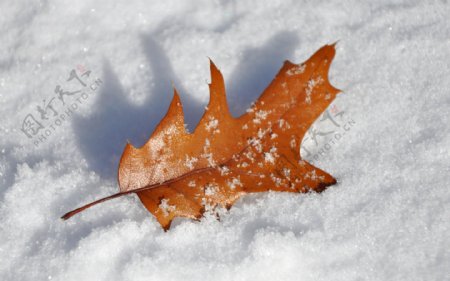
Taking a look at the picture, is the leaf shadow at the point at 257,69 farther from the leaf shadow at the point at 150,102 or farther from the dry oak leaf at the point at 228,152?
the dry oak leaf at the point at 228,152

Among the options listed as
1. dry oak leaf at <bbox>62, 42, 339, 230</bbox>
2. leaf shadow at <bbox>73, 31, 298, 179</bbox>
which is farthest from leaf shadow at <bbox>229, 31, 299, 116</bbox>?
dry oak leaf at <bbox>62, 42, 339, 230</bbox>

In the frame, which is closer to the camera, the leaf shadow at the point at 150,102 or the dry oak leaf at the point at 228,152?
the dry oak leaf at the point at 228,152

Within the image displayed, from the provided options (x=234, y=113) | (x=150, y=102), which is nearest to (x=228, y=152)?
(x=234, y=113)

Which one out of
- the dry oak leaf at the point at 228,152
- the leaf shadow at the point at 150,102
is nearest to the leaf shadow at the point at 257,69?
the leaf shadow at the point at 150,102

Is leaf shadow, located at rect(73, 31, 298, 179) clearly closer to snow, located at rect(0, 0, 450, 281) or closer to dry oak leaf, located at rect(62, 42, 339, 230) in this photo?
snow, located at rect(0, 0, 450, 281)

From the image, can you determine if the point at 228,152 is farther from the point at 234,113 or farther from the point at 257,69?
the point at 257,69

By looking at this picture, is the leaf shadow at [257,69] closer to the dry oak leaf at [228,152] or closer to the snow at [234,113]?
the snow at [234,113]

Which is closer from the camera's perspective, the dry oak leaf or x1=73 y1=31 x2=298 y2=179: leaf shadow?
the dry oak leaf
